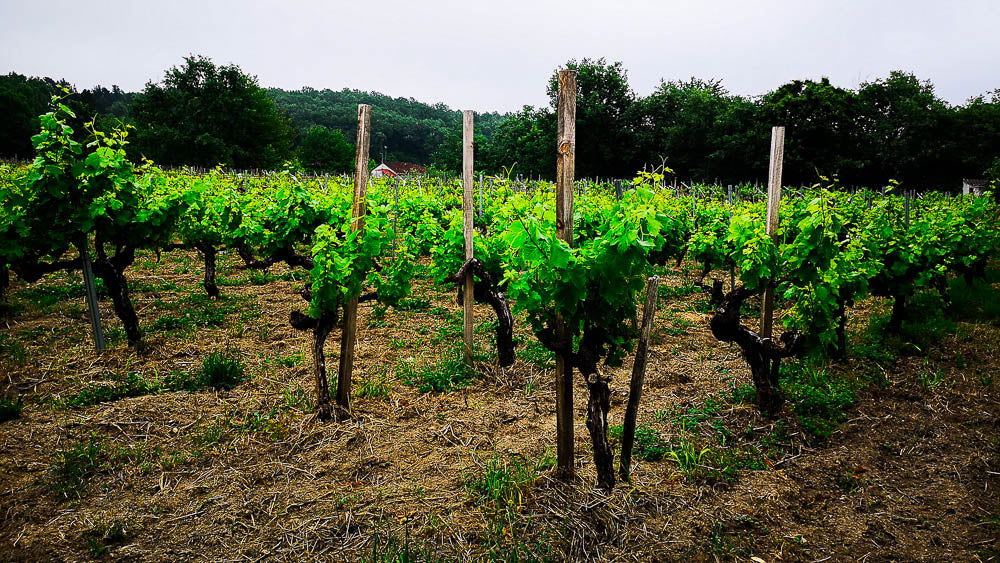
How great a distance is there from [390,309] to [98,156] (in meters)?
4.25

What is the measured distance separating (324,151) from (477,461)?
209 feet

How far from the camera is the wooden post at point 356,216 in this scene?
4.22 metres

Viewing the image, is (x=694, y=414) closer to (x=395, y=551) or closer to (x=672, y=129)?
(x=395, y=551)

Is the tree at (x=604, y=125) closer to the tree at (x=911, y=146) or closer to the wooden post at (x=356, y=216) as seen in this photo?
the tree at (x=911, y=146)

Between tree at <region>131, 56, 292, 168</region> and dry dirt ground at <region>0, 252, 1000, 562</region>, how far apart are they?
138 ft

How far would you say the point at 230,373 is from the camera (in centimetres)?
509

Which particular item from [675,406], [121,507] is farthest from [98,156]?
[675,406]

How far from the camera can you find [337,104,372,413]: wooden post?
422cm

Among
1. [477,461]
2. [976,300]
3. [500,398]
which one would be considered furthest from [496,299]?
[976,300]

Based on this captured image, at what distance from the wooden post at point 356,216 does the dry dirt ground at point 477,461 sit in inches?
11.6

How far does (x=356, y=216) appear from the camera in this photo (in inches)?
166

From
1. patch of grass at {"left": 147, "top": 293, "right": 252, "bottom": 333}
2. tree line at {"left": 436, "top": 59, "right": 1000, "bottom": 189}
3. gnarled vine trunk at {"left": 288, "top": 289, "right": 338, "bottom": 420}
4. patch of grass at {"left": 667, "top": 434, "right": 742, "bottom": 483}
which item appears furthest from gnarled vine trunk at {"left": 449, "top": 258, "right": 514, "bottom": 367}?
tree line at {"left": 436, "top": 59, "right": 1000, "bottom": 189}

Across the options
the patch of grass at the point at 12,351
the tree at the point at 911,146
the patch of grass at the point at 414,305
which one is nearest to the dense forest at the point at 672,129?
the tree at the point at 911,146

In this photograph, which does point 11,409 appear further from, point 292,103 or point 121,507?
point 292,103
